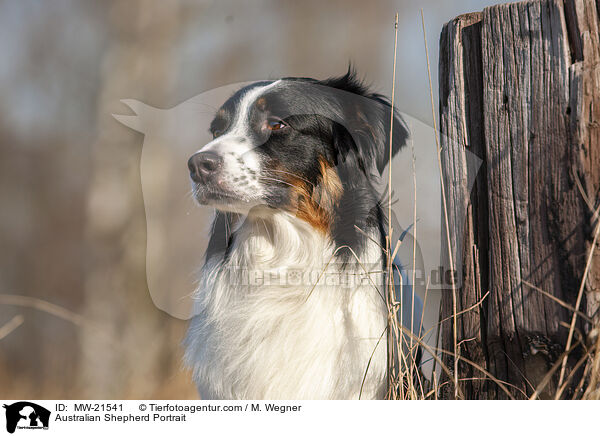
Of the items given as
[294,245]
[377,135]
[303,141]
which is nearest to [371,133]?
[377,135]

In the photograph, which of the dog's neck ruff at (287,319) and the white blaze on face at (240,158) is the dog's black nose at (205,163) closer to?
the white blaze on face at (240,158)

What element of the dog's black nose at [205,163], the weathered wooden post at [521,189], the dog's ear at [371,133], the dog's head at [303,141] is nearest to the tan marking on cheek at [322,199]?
the dog's head at [303,141]

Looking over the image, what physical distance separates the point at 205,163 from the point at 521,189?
1.13 metres

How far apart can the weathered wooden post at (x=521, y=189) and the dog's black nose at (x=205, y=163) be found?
0.86 metres

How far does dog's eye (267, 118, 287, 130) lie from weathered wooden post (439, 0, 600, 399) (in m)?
0.69

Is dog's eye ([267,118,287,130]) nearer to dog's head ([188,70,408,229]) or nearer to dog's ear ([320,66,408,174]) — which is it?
dog's head ([188,70,408,229])

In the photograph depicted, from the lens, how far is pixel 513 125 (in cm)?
155

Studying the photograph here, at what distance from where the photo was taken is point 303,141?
2037mm

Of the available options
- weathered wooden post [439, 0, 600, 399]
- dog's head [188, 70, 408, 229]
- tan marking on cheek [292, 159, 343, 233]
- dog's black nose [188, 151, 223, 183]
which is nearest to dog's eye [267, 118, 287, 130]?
dog's head [188, 70, 408, 229]
